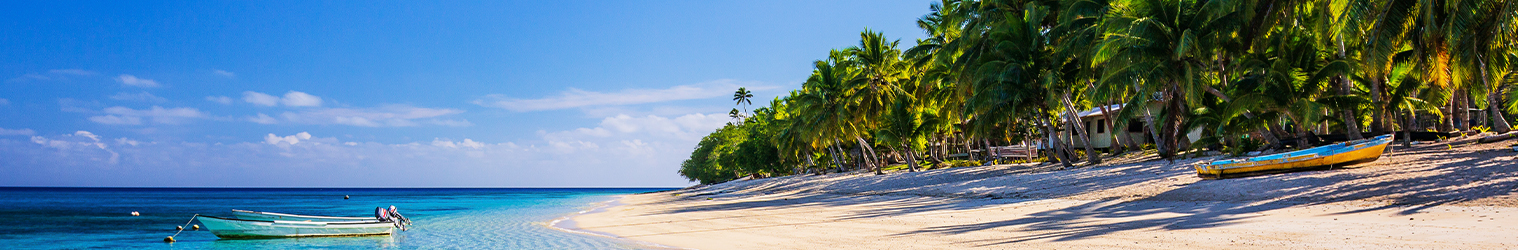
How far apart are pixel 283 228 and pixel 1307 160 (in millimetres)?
18047

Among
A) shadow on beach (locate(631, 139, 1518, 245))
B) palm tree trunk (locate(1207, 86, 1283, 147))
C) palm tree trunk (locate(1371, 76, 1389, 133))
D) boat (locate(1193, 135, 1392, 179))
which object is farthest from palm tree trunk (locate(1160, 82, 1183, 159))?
boat (locate(1193, 135, 1392, 179))

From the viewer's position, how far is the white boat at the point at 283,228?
1374cm

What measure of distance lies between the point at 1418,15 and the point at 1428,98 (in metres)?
9.30

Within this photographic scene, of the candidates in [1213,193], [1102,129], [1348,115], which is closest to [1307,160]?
[1213,193]

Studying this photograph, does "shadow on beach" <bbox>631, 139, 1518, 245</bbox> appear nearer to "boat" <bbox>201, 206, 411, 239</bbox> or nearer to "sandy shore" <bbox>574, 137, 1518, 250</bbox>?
"sandy shore" <bbox>574, 137, 1518, 250</bbox>

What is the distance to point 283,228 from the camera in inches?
544

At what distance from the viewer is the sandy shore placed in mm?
7793

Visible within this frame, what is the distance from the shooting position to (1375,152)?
1378 centimetres

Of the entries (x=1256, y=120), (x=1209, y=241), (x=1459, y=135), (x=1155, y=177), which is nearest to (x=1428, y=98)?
(x=1459, y=135)

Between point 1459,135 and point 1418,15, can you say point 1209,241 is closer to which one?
point 1418,15

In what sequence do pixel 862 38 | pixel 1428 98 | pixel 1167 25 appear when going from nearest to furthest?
pixel 1428 98
pixel 1167 25
pixel 862 38

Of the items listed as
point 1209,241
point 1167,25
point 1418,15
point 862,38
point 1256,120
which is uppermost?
point 862,38

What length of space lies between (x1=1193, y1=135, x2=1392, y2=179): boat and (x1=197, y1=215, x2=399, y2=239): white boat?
1514 centimetres

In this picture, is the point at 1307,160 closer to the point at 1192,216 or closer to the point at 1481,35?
the point at 1481,35
